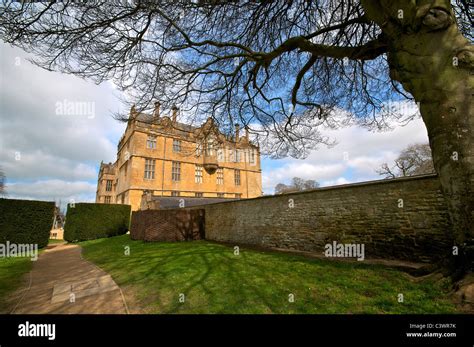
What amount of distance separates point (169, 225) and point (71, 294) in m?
8.95

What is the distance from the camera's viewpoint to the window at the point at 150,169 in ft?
88.2

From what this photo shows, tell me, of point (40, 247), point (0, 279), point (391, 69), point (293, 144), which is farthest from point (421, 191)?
point (40, 247)

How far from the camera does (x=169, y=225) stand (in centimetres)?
1353

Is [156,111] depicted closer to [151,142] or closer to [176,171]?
[151,142]

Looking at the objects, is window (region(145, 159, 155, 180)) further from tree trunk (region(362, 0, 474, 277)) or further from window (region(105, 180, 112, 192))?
tree trunk (region(362, 0, 474, 277))

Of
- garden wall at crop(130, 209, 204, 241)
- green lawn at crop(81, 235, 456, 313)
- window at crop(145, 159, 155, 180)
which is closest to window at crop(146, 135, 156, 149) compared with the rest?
window at crop(145, 159, 155, 180)

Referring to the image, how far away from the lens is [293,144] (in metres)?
8.48

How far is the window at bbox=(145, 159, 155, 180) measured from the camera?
88.2 ft

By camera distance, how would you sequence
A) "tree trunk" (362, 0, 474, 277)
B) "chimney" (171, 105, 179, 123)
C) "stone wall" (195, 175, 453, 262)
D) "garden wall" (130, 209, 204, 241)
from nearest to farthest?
"tree trunk" (362, 0, 474, 277), "stone wall" (195, 175, 453, 262), "chimney" (171, 105, 179, 123), "garden wall" (130, 209, 204, 241)

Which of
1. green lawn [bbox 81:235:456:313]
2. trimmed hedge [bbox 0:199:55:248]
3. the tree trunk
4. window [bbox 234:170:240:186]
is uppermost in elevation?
window [bbox 234:170:240:186]

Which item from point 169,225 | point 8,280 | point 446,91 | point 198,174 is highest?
point 198,174

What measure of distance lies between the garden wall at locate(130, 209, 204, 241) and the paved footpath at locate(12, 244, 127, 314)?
251 inches

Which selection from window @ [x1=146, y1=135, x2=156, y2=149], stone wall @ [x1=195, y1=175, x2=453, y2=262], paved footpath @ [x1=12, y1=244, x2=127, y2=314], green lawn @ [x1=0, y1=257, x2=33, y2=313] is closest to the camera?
paved footpath @ [x1=12, y1=244, x2=127, y2=314]

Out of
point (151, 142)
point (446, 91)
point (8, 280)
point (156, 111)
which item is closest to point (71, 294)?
point (8, 280)
